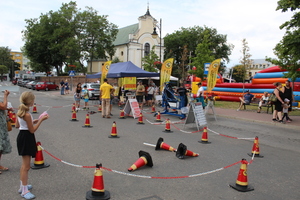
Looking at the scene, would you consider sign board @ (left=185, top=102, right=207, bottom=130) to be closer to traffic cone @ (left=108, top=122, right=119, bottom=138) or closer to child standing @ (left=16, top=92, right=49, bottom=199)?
traffic cone @ (left=108, top=122, right=119, bottom=138)

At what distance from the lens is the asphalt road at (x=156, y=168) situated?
13.5 feet

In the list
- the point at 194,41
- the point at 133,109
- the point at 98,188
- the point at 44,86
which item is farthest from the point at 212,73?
the point at 194,41

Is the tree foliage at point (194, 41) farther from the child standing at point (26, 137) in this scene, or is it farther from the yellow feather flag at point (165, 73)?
the child standing at point (26, 137)

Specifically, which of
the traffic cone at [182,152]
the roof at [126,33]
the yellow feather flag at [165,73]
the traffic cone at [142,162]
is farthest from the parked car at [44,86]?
the traffic cone at [142,162]

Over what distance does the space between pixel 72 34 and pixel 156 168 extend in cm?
4210

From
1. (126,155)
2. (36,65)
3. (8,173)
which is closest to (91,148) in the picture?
(126,155)

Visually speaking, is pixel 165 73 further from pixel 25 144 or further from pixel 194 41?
pixel 194 41

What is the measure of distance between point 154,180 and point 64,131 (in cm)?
527

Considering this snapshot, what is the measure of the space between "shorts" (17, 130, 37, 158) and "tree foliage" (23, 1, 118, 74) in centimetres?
3848

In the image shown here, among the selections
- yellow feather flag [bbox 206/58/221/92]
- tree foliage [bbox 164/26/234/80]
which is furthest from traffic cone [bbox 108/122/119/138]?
tree foliage [bbox 164/26/234/80]

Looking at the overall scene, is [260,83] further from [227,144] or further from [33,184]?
[33,184]

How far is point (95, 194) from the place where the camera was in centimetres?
378

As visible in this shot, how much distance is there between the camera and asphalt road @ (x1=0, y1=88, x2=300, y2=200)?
411 cm

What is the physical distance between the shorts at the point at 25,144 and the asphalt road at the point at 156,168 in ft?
2.29
